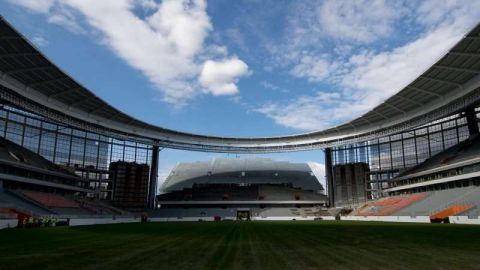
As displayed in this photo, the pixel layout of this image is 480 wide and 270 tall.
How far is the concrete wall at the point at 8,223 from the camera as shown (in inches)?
1405

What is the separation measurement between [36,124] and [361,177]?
67871mm

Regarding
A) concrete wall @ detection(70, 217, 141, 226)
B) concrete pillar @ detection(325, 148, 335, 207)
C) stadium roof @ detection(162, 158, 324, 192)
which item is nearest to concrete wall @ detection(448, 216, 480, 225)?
concrete wall @ detection(70, 217, 141, 226)

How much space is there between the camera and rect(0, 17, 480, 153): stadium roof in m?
41.7

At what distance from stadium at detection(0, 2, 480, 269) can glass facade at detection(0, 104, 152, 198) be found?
0.23m

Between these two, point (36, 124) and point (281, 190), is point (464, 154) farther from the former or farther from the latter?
point (36, 124)

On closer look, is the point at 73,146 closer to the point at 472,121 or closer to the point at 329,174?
the point at 329,174

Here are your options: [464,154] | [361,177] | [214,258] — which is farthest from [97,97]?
[361,177]

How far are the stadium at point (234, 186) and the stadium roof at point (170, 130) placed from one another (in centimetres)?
23

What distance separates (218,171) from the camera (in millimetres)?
105875

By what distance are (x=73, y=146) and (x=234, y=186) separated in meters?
41.6

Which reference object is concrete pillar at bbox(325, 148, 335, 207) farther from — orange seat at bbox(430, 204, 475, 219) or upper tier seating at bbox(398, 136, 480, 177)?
orange seat at bbox(430, 204, 475, 219)

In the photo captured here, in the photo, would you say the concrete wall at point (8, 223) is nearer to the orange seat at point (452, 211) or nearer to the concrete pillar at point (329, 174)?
the orange seat at point (452, 211)

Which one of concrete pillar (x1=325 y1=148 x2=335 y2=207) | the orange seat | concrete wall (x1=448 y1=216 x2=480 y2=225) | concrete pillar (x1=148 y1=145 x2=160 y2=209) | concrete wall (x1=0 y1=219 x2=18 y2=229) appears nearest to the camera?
concrete wall (x1=0 y1=219 x2=18 y2=229)

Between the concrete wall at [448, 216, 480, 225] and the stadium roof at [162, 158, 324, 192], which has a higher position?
the stadium roof at [162, 158, 324, 192]
